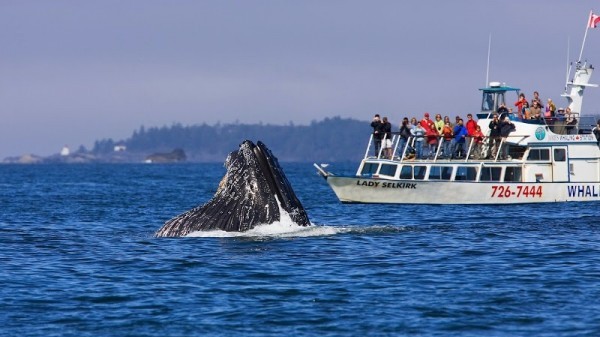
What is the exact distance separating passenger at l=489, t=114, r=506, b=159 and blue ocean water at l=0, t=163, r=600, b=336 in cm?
1248

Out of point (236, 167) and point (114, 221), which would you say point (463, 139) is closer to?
point (114, 221)

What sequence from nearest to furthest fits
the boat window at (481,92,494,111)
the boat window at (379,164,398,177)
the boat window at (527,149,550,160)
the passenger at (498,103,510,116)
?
the boat window at (379,164,398,177), the boat window at (527,149,550,160), the passenger at (498,103,510,116), the boat window at (481,92,494,111)

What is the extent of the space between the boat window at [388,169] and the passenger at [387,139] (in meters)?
0.72

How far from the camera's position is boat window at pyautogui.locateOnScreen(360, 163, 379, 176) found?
43181 millimetres

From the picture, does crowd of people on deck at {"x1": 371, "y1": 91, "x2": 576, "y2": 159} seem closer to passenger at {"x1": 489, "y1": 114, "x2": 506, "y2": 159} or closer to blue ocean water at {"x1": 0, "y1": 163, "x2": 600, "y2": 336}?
passenger at {"x1": 489, "y1": 114, "x2": 506, "y2": 159}

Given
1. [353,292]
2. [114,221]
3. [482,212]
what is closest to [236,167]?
[353,292]

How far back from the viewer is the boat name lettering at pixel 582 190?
4275 centimetres

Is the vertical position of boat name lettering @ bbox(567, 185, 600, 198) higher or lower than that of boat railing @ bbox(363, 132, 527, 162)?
lower

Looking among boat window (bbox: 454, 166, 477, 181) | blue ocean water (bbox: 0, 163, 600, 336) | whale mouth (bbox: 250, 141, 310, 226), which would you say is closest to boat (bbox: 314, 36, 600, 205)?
boat window (bbox: 454, 166, 477, 181)

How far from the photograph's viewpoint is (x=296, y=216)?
74.6ft

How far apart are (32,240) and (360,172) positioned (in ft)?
65.3

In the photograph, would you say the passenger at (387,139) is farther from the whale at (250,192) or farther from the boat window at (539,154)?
the whale at (250,192)

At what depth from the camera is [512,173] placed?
42625 millimetres

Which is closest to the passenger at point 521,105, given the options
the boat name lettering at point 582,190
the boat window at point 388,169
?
the boat name lettering at point 582,190
